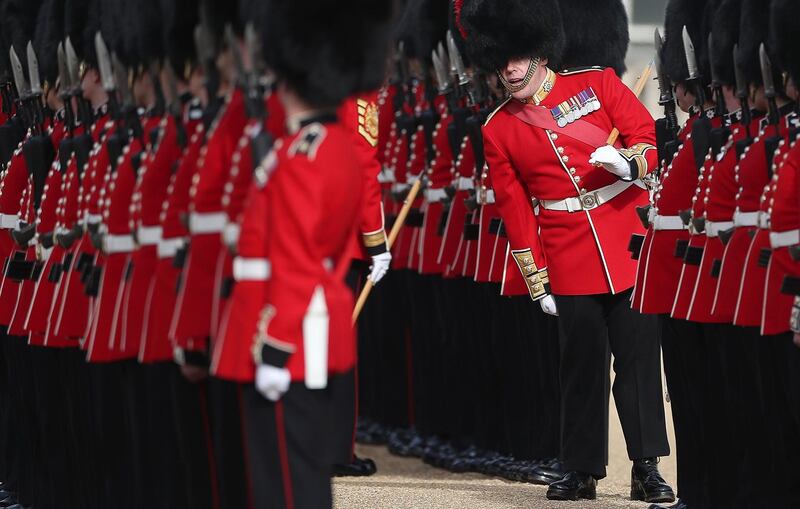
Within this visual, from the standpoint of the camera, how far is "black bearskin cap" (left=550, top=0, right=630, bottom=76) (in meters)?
6.55

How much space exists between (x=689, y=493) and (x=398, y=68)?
3.19 m

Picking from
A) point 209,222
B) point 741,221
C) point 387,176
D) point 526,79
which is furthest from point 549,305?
point 387,176

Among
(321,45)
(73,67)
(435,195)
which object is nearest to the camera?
(321,45)

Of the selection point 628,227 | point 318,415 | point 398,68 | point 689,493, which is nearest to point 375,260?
point 628,227

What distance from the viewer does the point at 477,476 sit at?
23.6ft

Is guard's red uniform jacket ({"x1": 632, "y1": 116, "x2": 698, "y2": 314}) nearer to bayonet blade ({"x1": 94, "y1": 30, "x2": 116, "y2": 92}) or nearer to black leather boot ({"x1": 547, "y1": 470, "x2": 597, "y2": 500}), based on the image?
black leather boot ({"x1": 547, "y1": 470, "x2": 597, "y2": 500})

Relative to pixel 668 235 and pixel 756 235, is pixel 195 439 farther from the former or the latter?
pixel 668 235

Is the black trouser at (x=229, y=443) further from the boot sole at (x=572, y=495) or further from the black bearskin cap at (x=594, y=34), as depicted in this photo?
the black bearskin cap at (x=594, y=34)

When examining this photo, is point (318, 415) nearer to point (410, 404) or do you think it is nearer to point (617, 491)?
point (617, 491)

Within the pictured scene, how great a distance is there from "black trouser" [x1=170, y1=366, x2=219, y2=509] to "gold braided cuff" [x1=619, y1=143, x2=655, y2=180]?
1920mm

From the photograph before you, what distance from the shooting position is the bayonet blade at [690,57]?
551 cm

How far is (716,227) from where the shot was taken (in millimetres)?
5254

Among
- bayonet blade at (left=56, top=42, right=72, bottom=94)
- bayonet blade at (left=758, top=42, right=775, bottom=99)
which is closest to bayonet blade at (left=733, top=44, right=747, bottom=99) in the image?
bayonet blade at (left=758, top=42, right=775, bottom=99)

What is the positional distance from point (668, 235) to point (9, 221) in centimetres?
230
